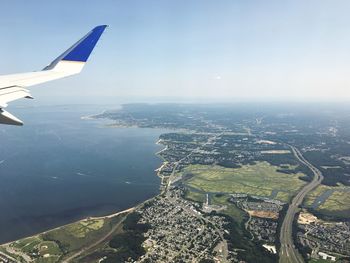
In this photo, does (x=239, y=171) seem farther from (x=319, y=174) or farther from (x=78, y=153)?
(x=78, y=153)

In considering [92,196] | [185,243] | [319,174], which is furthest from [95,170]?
[319,174]

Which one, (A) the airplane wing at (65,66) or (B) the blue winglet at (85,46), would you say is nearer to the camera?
(A) the airplane wing at (65,66)

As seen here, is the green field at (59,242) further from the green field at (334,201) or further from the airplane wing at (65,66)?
the green field at (334,201)

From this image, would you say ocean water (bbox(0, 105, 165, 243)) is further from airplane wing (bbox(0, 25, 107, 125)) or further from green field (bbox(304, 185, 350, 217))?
airplane wing (bbox(0, 25, 107, 125))

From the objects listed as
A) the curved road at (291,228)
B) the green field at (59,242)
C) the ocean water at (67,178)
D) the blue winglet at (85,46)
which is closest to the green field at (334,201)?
the curved road at (291,228)

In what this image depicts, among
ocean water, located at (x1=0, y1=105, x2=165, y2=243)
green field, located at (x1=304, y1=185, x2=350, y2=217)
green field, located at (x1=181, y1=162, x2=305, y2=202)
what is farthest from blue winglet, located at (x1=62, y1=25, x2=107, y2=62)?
green field, located at (x1=181, y1=162, x2=305, y2=202)

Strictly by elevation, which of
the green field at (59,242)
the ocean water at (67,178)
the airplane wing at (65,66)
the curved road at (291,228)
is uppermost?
the airplane wing at (65,66)
